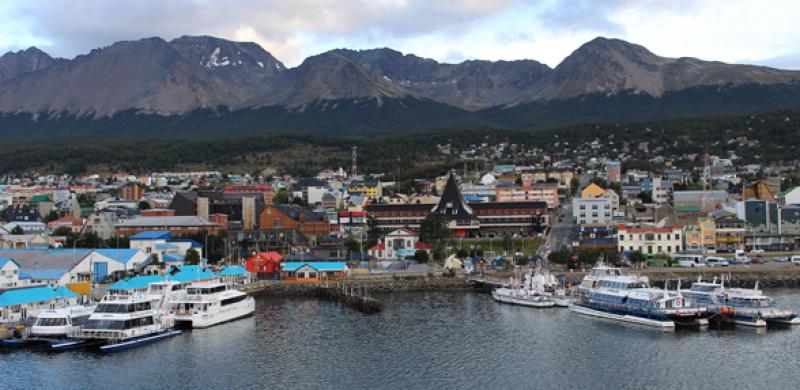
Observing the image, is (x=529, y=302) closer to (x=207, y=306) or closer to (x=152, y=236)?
(x=207, y=306)

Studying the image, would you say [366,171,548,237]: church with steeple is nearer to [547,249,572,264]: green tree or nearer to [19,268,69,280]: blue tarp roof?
[547,249,572,264]: green tree

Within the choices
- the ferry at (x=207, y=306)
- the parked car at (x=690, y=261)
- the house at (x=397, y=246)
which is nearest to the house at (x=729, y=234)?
the parked car at (x=690, y=261)

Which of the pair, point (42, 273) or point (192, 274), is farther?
point (192, 274)

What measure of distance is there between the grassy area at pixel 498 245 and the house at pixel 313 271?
9.48 meters

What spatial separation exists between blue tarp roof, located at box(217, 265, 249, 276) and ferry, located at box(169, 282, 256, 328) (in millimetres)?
7390

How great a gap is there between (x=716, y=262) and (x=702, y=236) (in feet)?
17.0

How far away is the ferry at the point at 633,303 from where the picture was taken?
33875 millimetres

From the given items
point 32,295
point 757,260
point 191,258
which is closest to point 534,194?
point 757,260

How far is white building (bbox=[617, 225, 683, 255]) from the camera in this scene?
2083 inches

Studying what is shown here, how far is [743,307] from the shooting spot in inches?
1345

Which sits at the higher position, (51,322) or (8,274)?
(8,274)

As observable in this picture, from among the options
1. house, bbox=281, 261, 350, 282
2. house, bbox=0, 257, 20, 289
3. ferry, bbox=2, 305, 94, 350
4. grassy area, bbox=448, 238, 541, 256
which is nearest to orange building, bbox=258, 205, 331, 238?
grassy area, bbox=448, 238, 541, 256

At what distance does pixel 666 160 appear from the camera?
331ft

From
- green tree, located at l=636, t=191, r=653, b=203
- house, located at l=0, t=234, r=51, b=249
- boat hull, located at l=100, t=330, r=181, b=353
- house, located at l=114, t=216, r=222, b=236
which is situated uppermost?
green tree, located at l=636, t=191, r=653, b=203
